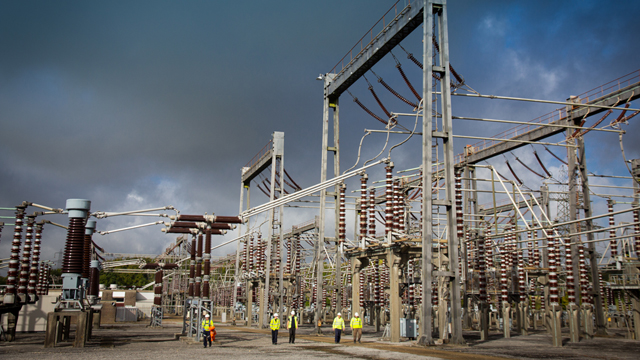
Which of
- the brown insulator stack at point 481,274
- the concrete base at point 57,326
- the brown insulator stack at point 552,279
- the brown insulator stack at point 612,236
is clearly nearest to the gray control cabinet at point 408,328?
the brown insulator stack at point 481,274

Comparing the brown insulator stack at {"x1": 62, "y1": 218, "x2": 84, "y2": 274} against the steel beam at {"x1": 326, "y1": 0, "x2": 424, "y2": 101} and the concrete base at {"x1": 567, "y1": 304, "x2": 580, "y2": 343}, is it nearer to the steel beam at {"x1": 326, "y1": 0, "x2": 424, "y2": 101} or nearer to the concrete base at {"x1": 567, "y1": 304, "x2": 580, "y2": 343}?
the steel beam at {"x1": 326, "y1": 0, "x2": 424, "y2": 101}

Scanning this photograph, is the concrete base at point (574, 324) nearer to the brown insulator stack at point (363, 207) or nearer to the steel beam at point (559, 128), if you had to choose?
the brown insulator stack at point (363, 207)

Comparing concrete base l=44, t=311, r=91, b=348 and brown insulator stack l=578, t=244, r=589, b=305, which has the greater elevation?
brown insulator stack l=578, t=244, r=589, b=305

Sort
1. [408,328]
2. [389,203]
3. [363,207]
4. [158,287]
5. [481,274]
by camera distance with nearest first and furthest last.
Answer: [389,203] → [408,328] → [363,207] → [481,274] → [158,287]

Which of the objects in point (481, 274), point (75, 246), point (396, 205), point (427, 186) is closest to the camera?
point (75, 246)

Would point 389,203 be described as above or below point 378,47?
below

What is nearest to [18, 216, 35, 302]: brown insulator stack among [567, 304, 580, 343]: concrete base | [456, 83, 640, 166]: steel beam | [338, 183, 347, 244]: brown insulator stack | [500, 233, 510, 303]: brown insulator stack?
[338, 183, 347, 244]: brown insulator stack

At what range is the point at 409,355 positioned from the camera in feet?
57.0

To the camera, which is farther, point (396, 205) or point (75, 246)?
point (396, 205)

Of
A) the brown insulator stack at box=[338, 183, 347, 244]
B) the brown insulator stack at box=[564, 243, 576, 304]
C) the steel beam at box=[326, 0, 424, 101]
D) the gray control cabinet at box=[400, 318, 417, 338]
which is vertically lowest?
the gray control cabinet at box=[400, 318, 417, 338]

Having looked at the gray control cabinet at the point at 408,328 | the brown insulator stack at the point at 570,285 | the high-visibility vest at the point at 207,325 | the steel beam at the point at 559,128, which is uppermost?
the steel beam at the point at 559,128

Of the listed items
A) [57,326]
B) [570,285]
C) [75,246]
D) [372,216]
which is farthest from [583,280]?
[57,326]

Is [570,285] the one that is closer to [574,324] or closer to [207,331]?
[574,324]

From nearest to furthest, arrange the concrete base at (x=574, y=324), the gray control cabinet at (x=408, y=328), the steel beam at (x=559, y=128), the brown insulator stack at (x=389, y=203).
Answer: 1. the brown insulator stack at (x=389, y=203)
2. the concrete base at (x=574, y=324)
3. the gray control cabinet at (x=408, y=328)
4. the steel beam at (x=559, y=128)
